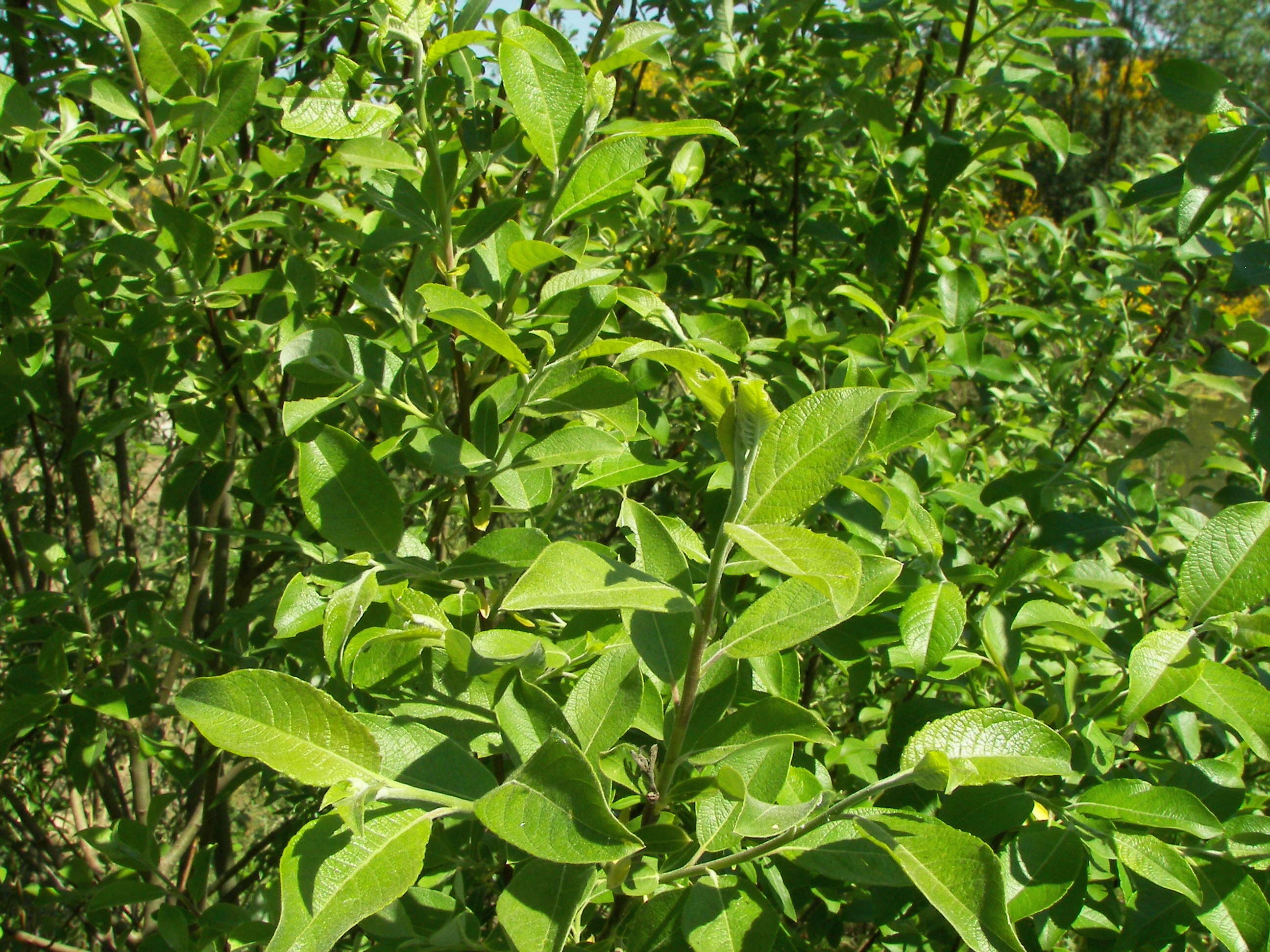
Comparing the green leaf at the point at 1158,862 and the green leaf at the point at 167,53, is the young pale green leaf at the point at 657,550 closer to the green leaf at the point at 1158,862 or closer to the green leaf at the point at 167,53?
the green leaf at the point at 1158,862

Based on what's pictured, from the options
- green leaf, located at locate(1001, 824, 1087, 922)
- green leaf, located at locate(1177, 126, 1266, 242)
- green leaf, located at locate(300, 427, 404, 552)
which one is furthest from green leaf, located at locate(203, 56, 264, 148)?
green leaf, located at locate(1001, 824, 1087, 922)

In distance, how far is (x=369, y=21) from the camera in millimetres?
1347

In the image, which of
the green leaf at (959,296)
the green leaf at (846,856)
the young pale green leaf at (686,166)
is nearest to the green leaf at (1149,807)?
the green leaf at (846,856)

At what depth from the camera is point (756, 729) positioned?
884 millimetres

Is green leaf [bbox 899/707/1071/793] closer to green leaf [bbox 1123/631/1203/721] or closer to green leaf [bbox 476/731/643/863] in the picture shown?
green leaf [bbox 1123/631/1203/721]

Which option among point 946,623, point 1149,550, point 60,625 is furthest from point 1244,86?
point 60,625

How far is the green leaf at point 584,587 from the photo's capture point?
69 cm

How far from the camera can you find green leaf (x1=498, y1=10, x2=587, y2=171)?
971mm

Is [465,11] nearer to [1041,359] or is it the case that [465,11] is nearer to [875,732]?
[875,732]

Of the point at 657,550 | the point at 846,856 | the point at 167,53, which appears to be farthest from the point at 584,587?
the point at 167,53

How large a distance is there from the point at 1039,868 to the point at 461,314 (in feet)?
2.81

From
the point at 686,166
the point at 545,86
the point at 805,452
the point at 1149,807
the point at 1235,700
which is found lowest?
the point at 1149,807

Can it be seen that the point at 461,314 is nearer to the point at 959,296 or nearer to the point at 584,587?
the point at 584,587

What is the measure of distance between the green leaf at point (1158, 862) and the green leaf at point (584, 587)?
59 centimetres
